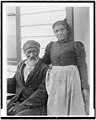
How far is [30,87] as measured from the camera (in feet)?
4.29

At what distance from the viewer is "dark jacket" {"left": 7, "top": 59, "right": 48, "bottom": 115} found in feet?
4.27

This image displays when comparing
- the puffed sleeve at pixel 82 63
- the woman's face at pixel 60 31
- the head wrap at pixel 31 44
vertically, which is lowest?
the puffed sleeve at pixel 82 63

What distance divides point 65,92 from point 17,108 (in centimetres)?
32

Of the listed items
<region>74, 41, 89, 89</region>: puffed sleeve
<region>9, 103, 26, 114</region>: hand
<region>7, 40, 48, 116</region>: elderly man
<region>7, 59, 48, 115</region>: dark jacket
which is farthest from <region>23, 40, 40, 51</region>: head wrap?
<region>9, 103, 26, 114</region>: hand

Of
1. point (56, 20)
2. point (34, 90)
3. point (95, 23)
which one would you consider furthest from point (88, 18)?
point (34, 90)

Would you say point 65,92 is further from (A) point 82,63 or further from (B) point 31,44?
(B) point 31,44

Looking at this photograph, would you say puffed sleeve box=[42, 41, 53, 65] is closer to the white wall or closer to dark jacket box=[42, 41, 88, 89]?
dark jacket box=[42, 41, 88, 89]

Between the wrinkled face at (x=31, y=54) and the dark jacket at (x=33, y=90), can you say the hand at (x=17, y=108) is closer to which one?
the dark jacket at (x=33, y=90)

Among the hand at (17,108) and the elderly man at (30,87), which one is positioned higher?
the elderly man at (30,87)

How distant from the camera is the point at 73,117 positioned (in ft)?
4.28

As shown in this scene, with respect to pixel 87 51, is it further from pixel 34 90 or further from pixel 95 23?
pixel 34 90

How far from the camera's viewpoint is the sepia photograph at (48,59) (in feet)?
4.25

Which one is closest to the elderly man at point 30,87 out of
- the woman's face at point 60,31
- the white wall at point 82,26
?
the woman's face at point 60,31

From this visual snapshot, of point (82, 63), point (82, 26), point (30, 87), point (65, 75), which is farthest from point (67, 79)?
point (82, 26)
